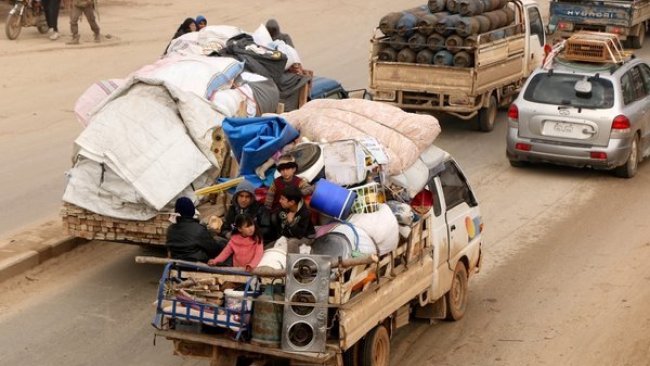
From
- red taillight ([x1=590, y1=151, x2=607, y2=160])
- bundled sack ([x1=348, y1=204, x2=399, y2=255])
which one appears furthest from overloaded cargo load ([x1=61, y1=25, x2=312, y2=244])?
red taillight ([x1=590, y1=151, x2=607, y2=160])

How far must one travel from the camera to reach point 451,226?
38.0 ft

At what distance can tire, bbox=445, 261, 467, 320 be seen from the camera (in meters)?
11.8

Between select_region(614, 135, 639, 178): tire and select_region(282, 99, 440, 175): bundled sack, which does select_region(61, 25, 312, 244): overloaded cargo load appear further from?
select_region(614, 135, 639, 178): tire

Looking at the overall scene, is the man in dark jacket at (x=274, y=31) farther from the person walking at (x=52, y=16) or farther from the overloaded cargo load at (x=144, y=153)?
the person walking at (x=52, y=16)

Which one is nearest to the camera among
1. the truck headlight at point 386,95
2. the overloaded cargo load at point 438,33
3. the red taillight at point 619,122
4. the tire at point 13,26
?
the red taillight at point 619,122

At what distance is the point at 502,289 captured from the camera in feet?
43.2

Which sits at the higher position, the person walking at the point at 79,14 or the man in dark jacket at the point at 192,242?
the man in dark jacket at the point at 192,242

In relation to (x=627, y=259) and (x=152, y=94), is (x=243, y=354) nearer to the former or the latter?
(x=152, y=94)

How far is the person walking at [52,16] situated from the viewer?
28156 millimetres

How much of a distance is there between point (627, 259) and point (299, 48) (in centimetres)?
1582

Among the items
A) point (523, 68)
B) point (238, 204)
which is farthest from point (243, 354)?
point (523, 68)

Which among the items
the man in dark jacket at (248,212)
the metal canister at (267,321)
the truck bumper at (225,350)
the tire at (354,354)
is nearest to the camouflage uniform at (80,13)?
the man in dark jacket at (248,212)

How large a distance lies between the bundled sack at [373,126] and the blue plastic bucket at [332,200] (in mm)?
1077

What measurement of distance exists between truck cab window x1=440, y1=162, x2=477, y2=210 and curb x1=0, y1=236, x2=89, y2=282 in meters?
4.55
